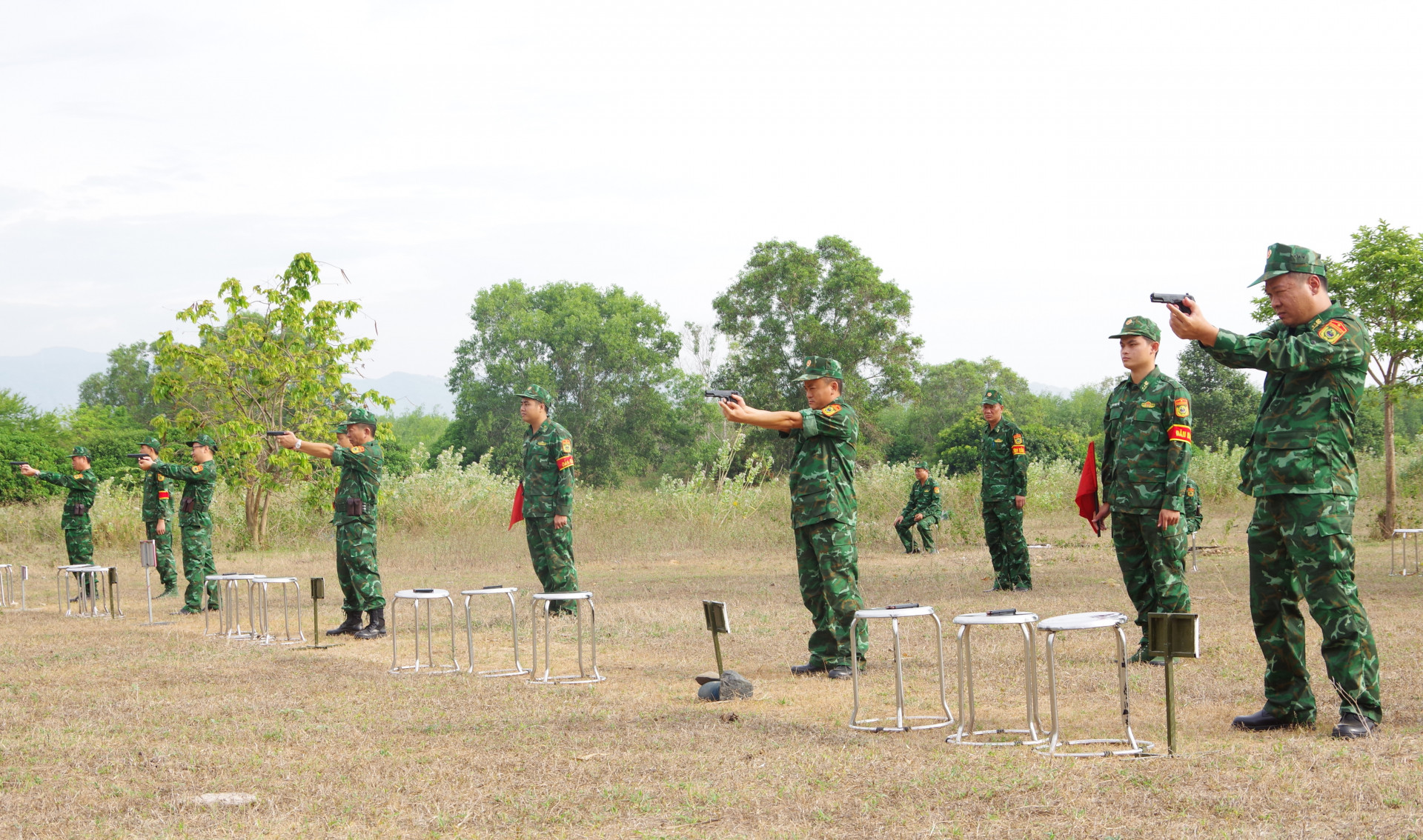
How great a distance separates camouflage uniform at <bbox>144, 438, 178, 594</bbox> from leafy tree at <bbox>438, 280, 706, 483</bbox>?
34.7 m

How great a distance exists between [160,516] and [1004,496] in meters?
11.0

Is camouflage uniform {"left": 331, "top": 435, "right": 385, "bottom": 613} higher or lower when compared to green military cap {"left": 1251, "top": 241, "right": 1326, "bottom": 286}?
lower

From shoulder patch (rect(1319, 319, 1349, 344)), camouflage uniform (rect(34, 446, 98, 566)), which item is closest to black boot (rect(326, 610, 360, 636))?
camouflage uniform (rect(34, 446, 98, 566))

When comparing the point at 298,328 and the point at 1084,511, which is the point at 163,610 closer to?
the point at 298,328

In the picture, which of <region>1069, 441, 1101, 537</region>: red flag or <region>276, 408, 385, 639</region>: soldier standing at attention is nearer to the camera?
<region>1069, 441, 1101, 537</region>: red flag

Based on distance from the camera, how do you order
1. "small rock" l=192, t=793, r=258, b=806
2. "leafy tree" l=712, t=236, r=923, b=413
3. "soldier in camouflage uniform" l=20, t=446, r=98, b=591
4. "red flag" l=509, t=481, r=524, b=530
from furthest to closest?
"leafy tree" l=712, t=236, r=923, b=413, "soldier in camouflage uniform" l=20, t=446, r=98, b=591, "red flag" l=509, t=481, r=524, b=530, "small rock" l=192, t=793, r=258, b=806

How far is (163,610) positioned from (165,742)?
30.9 ft

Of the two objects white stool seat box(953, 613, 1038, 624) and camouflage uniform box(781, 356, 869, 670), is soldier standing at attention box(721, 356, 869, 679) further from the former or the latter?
white stool seat box(953, 613, 1038, 624)

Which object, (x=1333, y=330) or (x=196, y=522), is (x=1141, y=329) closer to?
(x=1333, y=330)

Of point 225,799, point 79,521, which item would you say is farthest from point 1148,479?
point 79,521

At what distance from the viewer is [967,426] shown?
139 feet

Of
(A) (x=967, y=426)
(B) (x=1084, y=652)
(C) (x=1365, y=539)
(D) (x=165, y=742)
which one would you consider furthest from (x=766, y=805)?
(A) (x=967, y=426)

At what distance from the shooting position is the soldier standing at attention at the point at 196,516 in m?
14.5

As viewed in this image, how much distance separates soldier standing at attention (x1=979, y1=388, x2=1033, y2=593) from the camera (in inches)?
543
